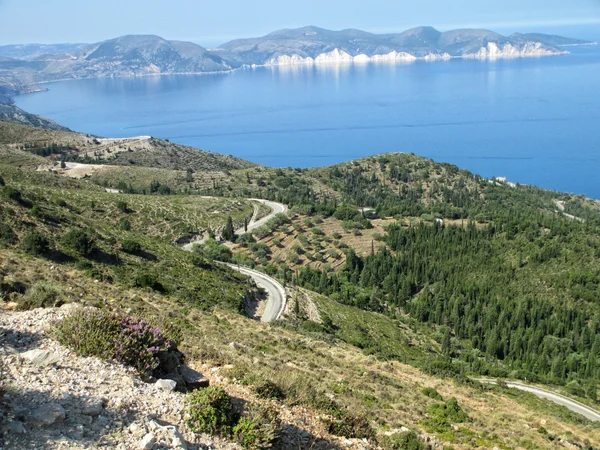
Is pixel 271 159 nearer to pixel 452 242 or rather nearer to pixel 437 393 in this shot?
pixel 452 242

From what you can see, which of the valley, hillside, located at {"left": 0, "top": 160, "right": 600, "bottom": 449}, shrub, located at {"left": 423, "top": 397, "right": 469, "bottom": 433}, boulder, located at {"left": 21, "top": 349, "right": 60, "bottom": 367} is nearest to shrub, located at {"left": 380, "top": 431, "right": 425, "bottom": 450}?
the valley

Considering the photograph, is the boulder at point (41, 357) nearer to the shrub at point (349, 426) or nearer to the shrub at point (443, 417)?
the shrub at point (349, 426)

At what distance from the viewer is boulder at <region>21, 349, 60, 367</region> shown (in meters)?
8.17

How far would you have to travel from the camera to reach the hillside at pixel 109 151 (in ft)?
372

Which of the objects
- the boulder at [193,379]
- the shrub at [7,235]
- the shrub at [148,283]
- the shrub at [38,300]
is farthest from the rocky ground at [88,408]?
the shrub at [7,235]

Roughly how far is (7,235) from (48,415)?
25.5 meters

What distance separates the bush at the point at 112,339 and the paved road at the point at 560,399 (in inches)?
1272

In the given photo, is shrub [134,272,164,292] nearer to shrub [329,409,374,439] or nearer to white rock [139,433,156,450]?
shrub [329,409,374,439]

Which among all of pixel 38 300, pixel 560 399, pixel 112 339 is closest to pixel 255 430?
pixel 112 339

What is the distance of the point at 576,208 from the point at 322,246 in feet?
262

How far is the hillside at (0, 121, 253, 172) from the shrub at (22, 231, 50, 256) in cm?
8394

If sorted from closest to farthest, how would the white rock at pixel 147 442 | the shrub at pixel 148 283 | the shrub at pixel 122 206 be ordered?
the white rock at pixel 147 442 < the shrub at pixel 148 283 < the shrub at pixel 122 206

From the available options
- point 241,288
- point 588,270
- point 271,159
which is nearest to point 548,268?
point 588,270

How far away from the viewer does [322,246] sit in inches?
3076
